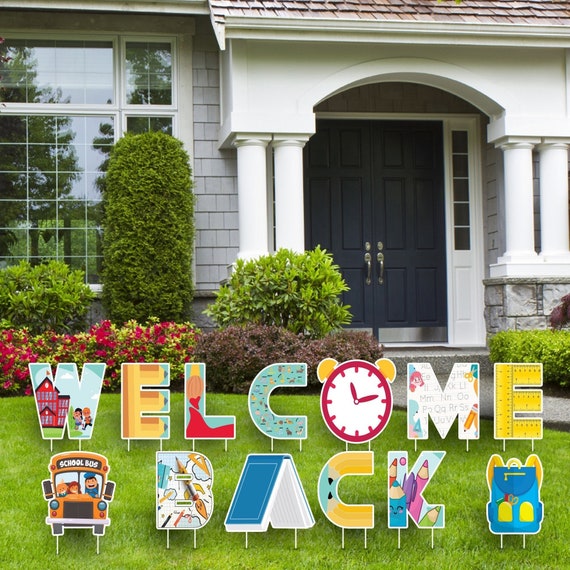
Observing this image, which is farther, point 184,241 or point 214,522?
point 184,241

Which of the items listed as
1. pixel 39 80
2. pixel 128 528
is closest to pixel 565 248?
pixel 39 80

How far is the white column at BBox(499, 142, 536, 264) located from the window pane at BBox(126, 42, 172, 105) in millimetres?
3611

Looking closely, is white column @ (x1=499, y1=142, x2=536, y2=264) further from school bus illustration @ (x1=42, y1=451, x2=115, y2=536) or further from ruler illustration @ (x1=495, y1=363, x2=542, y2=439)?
school bus illustration @ (x1=42, y1=451, x2=115, y2=536)

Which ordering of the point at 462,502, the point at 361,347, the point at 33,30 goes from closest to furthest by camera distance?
the point at 462,502 < the point at 361,347 < the point at 33,30

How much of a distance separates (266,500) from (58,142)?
6491 mm

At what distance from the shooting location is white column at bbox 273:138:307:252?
340 inches

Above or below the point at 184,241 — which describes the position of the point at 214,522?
below

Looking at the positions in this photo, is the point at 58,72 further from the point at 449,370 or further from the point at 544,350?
the point at 544,350

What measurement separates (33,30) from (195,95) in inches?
69.4

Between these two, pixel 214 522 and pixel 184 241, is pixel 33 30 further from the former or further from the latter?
pixel 214 522

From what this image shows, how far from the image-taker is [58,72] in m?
9.42

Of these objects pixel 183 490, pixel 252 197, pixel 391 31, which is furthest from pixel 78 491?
pixel 391 31

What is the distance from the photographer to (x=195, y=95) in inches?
376

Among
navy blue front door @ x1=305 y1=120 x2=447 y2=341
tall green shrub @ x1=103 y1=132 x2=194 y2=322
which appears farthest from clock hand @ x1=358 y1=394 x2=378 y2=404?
navy blue front door @ x1=305 y1=120 x2=447 y2=341
